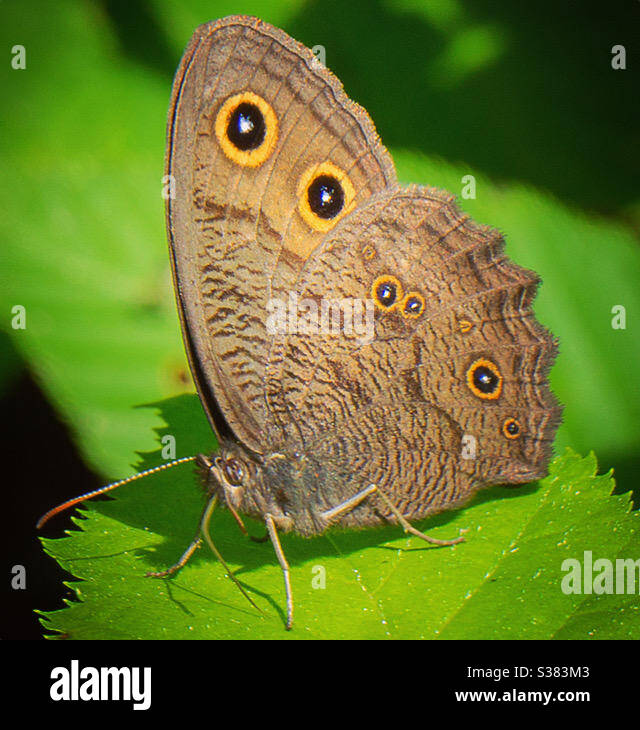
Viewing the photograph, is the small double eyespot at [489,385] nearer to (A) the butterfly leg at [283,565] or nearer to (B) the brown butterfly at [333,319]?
(B) the brown butterfly at [333,319]

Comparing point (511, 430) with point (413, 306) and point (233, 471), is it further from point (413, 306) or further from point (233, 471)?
point (233, 471)

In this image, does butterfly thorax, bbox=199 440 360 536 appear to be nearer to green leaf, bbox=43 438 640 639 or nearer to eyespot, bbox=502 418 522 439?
green leaf, bbox=43 438 640 639

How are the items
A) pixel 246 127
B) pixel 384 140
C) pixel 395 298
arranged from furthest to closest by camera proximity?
pixel 384 140 → pixel 395 298 → pixel 246 127

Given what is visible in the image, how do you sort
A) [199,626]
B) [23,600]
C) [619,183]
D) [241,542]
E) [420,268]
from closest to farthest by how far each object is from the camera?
[199,626], [420,268], [241,542], [23,600], [619,183]

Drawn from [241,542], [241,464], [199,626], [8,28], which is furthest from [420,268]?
[8,28]

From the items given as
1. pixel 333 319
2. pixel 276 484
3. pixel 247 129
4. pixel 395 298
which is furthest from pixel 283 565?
pixel 247 129

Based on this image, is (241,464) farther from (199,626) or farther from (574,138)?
(574,138)

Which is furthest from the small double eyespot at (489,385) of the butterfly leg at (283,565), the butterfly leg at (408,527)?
the butterfly leg at (283,565)
